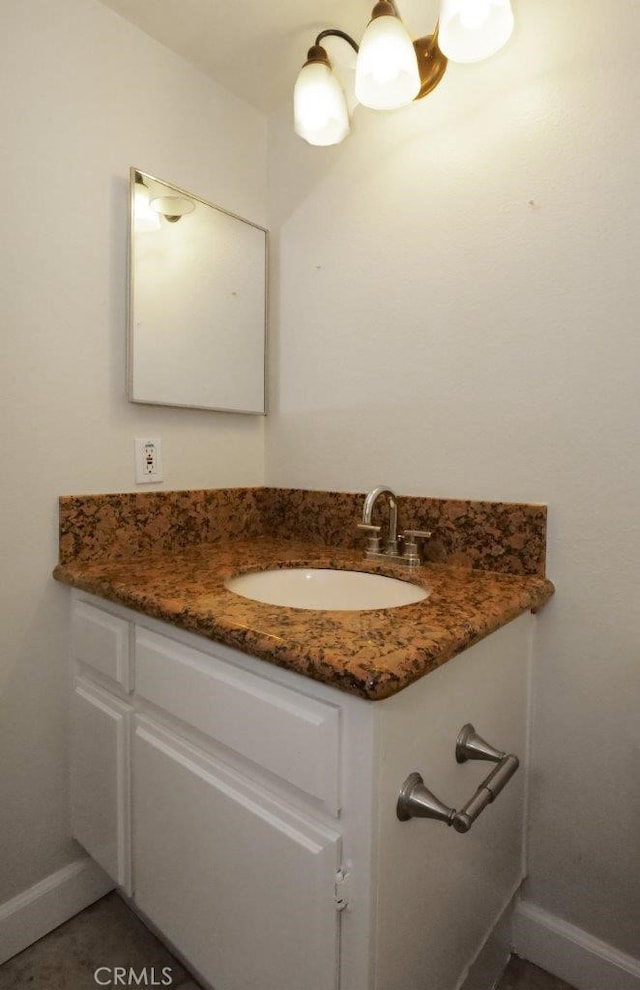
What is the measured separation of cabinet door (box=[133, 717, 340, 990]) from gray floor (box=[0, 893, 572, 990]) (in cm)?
21

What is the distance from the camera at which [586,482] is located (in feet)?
3.05

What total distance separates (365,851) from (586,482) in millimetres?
710

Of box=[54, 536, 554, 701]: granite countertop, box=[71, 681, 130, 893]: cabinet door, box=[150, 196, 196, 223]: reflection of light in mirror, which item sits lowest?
box=[71, 681, 130, 893]: cabinet door

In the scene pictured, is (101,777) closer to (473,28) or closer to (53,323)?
(53,323)

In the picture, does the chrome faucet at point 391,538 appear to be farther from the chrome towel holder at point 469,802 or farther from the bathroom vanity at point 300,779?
the chrome towel holder at point 469,802

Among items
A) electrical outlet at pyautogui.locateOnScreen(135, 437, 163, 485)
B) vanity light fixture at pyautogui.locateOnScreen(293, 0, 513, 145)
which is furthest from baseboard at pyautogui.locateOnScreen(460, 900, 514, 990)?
vanity light fixture at pyautogui.locateOnScreen(293, 0, 513, 145)

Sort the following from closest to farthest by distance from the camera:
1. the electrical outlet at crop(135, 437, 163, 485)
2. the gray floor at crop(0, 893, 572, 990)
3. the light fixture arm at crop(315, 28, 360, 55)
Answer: the gray floor at crop(0, 893, 572, 990) → the light fixture arm at crop(315, 28, 360, 55) → the electrical outlet at crop(135, 437, 163, 485)

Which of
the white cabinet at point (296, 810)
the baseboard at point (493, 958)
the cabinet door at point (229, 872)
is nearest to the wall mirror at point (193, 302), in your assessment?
the white cabinet at point (296, 810)

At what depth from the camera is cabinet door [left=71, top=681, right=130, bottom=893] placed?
0.96 meters

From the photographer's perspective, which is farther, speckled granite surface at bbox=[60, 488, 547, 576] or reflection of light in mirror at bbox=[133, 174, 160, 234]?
reflection of light in mirror at bbox=[133, 174, 160, 234]

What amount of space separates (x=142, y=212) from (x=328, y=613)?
1.01 metres

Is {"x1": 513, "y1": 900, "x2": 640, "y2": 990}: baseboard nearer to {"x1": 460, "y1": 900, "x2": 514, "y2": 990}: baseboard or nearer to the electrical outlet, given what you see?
{"x1": 460, "y1": 900, "x2": 514, "y2": 990}: baseboard

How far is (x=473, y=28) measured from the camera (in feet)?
2.90

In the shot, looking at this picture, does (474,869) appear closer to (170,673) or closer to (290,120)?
(170,673)
